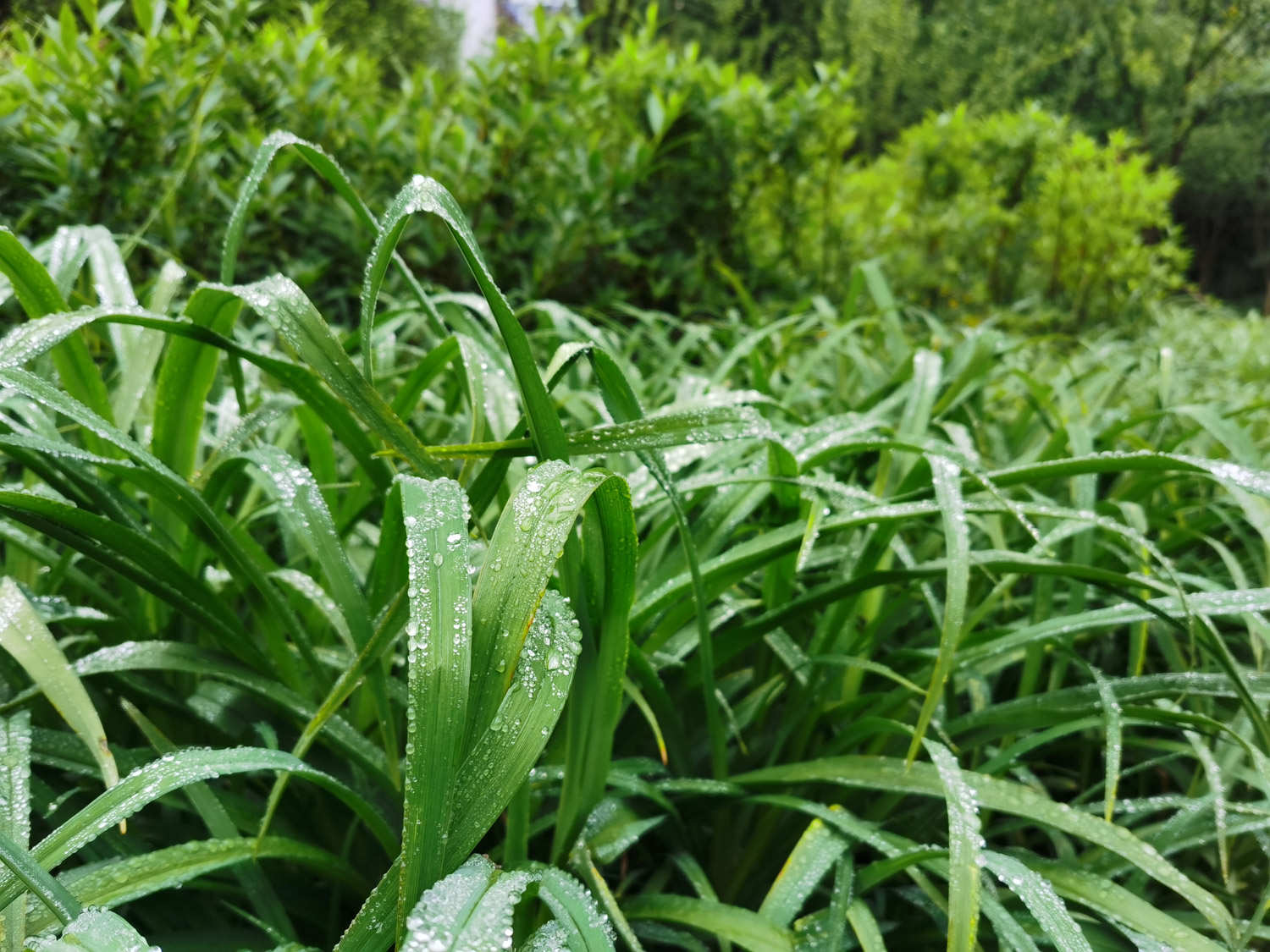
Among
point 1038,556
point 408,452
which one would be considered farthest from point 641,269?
point 408,452

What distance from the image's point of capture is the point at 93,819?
59 cm

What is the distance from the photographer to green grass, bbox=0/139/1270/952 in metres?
0.59

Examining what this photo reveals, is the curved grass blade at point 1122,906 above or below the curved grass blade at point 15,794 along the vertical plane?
below

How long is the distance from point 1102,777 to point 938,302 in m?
3.41

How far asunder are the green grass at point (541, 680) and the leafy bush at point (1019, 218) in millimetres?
2972

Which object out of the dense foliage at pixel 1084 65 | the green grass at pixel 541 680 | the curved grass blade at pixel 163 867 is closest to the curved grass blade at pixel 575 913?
the green grass at pixel 541 680

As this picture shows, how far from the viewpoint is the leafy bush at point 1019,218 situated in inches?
157

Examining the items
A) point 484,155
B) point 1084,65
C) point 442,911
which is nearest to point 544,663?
point 442,911

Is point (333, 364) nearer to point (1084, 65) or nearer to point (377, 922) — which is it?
point (377, 922)

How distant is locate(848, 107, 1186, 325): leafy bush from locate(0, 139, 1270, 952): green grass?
9.75 feet

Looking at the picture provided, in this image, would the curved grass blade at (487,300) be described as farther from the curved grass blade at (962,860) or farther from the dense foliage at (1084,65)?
the dense foliage at (1084,65)

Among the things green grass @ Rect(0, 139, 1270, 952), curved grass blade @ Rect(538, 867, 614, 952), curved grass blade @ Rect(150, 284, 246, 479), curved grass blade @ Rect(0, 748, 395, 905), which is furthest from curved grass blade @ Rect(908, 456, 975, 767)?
curved grass blade @ Rect(150, 284, 246, 479)

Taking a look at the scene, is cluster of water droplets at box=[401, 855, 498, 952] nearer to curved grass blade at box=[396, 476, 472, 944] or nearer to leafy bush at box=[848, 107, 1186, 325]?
curved grass blade at box=[396, 476, 472, 944]

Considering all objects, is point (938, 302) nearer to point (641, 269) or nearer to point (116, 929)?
point (641, 269)
